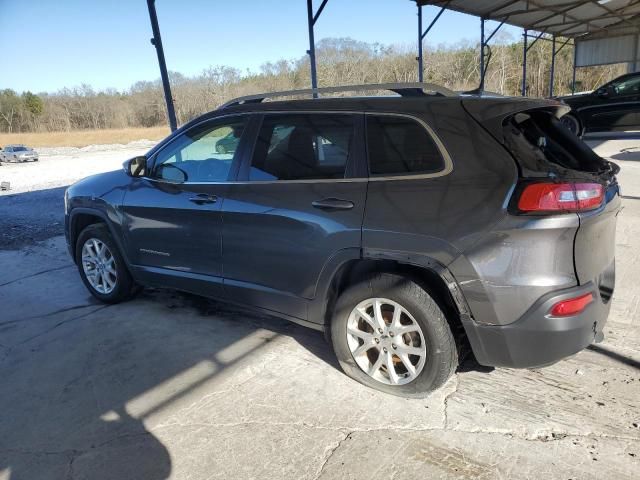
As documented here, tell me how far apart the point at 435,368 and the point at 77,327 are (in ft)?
10.2

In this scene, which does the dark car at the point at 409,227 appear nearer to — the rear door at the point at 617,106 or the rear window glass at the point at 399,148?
the rear window glass at the point at 399,148

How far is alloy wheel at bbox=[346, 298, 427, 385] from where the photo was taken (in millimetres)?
2801

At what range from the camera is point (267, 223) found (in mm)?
3230

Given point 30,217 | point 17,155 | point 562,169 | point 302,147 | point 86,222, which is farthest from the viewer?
point 17,155

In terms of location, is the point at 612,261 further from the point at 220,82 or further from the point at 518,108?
the point at 220,82

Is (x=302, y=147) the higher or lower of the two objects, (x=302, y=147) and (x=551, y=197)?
the higher

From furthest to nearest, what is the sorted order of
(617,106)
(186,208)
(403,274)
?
(617,106)
(186,208)
(403,274)

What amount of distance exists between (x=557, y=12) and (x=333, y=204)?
704 inches

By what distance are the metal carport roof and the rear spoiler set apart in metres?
11.3

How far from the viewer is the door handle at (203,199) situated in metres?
3.54

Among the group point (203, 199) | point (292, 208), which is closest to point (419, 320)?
point (292, 208)

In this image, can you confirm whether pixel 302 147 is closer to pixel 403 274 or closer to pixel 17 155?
pixel 403 274

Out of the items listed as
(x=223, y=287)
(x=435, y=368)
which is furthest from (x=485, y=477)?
(x=223, y=287)

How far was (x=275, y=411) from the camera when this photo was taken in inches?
114
